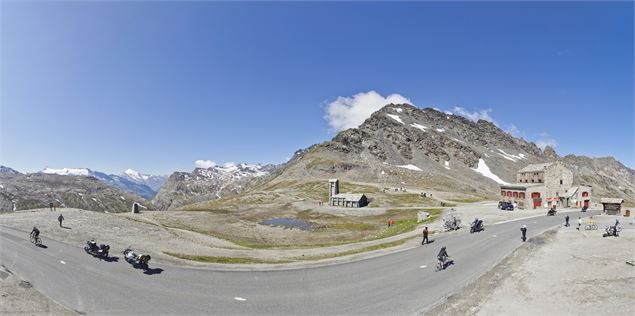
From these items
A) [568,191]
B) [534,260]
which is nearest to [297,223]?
[534,260]

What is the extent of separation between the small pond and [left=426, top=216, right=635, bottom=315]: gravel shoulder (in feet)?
193

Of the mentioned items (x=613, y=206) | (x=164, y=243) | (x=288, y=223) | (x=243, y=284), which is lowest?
(x=288, y=223)

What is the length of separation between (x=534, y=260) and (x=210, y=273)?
33.0 metres

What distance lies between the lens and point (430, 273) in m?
31.5

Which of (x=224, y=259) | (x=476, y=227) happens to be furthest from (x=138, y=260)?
(x=476, y=227)

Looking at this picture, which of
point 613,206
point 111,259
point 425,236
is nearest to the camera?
point 111,259

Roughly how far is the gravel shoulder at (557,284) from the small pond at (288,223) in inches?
2320

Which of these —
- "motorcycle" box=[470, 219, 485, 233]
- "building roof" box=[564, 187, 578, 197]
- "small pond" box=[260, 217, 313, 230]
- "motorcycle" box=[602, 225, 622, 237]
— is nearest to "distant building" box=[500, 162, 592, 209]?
"building roof" box=[564, 187, 578, 197]

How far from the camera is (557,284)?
26625mm

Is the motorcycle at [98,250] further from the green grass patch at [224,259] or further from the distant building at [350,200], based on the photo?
the distant building at [350,200]

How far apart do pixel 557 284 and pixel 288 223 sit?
74.5 metres

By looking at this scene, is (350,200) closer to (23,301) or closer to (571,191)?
(571,191)

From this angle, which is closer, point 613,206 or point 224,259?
point 224,259

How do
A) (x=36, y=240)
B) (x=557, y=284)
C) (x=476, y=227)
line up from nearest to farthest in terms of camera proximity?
(x=557, y=284) < (x=36, y=240) < (x=476, y=227)
